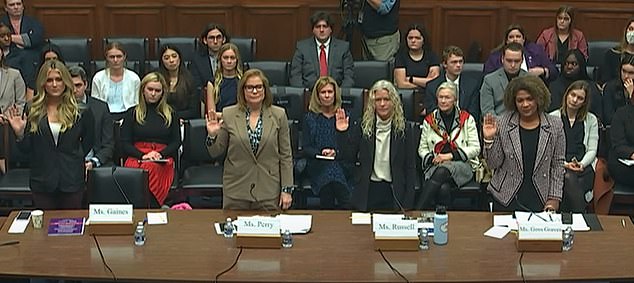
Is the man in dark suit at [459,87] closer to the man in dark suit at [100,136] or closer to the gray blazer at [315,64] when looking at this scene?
the gray blazer at [315,64]

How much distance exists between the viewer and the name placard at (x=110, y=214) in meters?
4.97

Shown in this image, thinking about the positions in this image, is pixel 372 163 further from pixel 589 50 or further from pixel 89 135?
pixel 589 50

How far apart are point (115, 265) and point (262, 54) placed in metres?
5.14

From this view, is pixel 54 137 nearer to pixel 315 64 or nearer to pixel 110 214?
pixel 110 214

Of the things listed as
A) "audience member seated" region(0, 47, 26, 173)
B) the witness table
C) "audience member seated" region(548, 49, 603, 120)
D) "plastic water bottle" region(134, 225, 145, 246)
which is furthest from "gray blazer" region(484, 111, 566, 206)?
"audience member seated" region(0, 47, 26, 173)

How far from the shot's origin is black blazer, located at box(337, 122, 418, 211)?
246 inches

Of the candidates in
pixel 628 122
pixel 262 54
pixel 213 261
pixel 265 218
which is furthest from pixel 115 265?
pixel 262 54

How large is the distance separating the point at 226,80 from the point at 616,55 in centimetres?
A: 335

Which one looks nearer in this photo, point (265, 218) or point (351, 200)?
point (265, 218)

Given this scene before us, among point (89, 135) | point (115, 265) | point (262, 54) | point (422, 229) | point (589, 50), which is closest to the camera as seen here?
point (115, 265)

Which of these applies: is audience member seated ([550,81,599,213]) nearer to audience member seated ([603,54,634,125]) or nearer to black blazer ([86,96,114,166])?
audience member seated ([603,54,634,125])

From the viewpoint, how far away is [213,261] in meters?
4.64

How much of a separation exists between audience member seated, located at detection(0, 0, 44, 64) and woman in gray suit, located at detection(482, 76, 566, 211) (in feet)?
15.4

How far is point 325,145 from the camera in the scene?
6.84 meters
